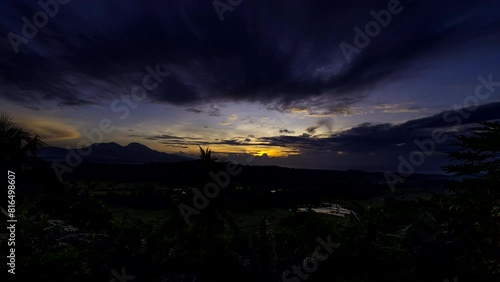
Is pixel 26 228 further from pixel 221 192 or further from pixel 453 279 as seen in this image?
pixel 221 192

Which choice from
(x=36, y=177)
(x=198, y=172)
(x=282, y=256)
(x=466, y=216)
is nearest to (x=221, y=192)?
(x=198, y=172)

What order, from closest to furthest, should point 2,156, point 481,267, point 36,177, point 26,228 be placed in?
point 26,228 → point 481,267 → point 2,156 → point 36,177

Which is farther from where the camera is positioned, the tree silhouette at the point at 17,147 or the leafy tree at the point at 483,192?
the tree silhouette at the point at 17,147

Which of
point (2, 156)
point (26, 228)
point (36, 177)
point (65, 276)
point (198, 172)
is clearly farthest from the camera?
point (198, 172)

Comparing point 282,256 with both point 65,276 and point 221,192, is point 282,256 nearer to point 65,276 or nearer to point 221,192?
point 65,276

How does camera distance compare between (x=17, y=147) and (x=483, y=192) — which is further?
(x=17, y=147)

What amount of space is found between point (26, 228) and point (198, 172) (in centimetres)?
1772

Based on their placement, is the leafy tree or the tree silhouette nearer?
the leafy tree

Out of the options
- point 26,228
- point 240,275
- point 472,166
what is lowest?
point 240,275

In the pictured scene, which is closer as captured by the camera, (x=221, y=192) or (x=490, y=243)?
(x=490, y=243)

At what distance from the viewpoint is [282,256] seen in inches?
316

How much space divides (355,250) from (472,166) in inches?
133

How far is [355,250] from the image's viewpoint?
682 cm

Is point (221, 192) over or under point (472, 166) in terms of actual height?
under
